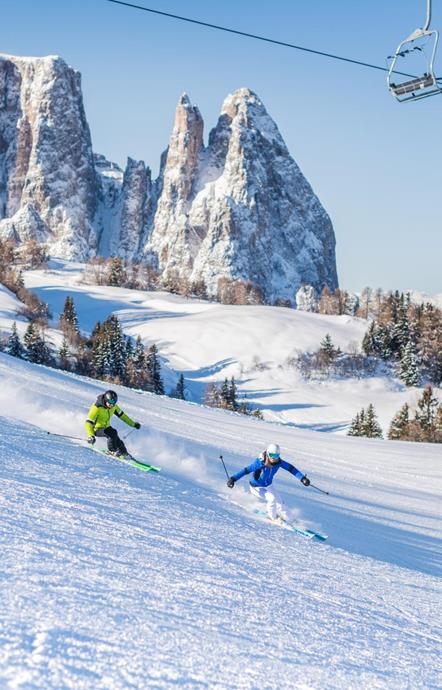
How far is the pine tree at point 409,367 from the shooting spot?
9588 centimetres

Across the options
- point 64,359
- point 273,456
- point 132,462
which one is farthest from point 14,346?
point 273,456

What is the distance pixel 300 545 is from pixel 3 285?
340ft

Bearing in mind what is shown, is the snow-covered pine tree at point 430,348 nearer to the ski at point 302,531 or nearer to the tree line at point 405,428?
the tree line at point 405,428

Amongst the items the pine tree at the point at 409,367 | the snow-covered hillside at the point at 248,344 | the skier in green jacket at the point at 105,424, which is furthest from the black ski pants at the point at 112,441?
the pine tree at the point at 409,367

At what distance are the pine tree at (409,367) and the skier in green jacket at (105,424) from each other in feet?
285

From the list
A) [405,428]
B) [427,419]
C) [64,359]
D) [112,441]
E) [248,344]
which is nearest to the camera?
[112,441]

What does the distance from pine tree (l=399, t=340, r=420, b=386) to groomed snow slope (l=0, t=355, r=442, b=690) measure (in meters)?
84.8

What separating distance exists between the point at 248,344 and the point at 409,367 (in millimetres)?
27055

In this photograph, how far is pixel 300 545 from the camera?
9.32 meters

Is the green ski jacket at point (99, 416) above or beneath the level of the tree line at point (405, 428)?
above

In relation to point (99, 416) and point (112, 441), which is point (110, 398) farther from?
point (112, 441)

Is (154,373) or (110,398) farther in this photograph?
(154,373)

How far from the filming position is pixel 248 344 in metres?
111

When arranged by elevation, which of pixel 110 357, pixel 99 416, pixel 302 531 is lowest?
pixel 110 357
